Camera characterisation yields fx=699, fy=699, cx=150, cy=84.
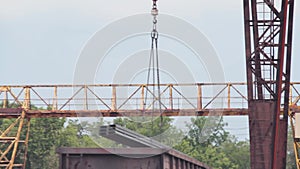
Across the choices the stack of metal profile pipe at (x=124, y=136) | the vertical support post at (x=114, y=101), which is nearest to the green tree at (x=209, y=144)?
the vertical support post at (x=114, y=101)

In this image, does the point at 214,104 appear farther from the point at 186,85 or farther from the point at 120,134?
the point at 120,134

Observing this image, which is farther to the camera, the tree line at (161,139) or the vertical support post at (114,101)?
the tree line at (161,139)

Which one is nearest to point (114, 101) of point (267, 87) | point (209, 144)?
point (267, 87)

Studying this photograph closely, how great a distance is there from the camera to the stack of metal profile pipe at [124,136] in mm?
13086

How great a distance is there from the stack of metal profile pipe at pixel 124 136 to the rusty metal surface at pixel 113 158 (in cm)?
31

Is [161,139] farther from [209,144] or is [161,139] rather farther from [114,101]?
[209,144]

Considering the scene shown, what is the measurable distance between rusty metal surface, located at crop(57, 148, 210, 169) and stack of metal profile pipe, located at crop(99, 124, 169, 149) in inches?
12.4

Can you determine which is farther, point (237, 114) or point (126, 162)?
point (237, 114)

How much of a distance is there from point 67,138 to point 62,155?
148 ft

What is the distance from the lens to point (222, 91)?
30391 millimetres

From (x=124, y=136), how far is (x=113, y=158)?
21.2 inches

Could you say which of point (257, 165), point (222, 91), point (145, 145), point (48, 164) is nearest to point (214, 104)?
point (222, 91)

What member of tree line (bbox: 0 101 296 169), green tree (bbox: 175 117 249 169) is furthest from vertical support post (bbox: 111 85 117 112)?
green tree (bbox: 175 117 249 169)

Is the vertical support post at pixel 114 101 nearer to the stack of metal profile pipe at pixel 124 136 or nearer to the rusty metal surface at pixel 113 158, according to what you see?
the stack of metal profile pipe at pixel 124 136
